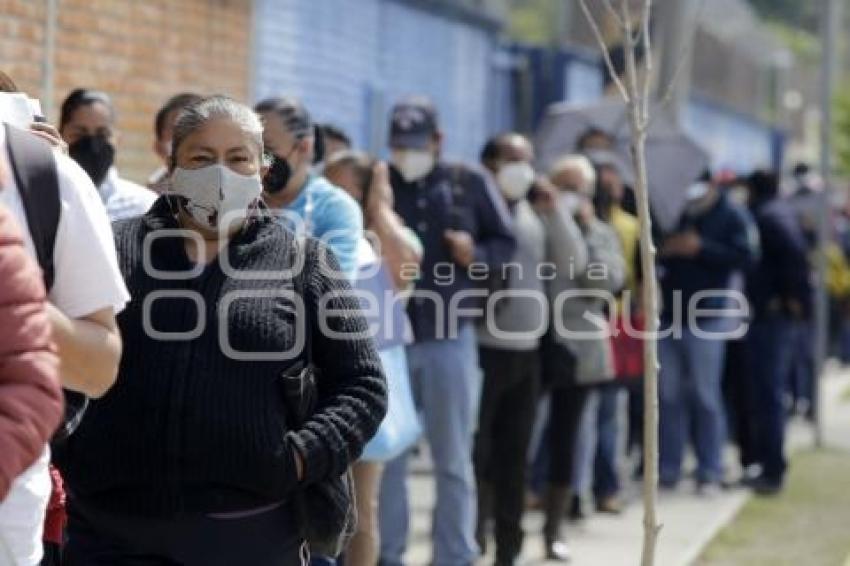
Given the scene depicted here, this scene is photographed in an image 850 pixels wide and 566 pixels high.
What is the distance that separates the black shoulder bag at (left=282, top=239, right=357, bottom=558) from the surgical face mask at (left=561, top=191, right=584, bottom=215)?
18.3 feet

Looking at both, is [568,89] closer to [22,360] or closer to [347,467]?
[347,467]

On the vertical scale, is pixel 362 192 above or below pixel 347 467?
above

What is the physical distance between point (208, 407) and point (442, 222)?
4.13 meters

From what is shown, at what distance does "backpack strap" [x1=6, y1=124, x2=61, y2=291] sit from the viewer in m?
3.75

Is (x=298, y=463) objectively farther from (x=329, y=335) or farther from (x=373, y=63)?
(x=373, y=63)

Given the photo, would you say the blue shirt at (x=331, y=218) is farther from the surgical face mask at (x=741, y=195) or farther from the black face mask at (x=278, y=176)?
the surgical face mask at (x=741, y=195)

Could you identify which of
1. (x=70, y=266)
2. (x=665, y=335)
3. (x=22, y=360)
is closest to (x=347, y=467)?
(x=70, y=266)

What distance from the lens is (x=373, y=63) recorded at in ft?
41.7

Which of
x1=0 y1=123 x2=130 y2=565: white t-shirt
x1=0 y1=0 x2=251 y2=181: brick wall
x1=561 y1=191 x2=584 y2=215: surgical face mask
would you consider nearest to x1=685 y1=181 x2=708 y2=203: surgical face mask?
x1=561 y1=191 x2=584 y2=215: surgical face mask

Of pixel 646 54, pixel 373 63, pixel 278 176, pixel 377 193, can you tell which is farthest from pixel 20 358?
pixel 373 63

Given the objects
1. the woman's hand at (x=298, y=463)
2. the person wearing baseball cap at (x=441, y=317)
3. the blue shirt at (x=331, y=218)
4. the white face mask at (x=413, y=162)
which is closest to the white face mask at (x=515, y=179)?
the person wearing baseball cap at (x=441, y=317)

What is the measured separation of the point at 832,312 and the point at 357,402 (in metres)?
20.5

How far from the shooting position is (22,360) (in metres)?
3.28

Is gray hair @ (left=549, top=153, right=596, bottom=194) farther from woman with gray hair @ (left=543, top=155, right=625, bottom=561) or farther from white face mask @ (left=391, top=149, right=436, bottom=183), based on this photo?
white face mask @ (left=391, top=149, right=436, bottom=183)
